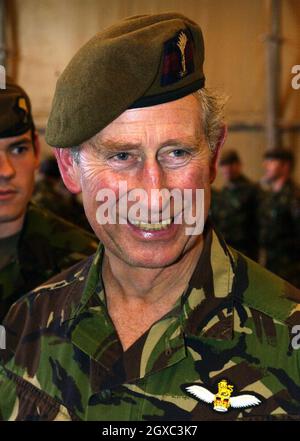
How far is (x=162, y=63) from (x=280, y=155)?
Answer: 498cm

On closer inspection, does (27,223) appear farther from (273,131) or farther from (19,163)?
(273,131)

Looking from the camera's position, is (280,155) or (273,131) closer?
(280,155)

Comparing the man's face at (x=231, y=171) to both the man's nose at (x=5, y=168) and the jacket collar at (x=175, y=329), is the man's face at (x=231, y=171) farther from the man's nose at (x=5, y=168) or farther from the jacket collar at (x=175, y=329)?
the jacket collar at (x=175, y=329)

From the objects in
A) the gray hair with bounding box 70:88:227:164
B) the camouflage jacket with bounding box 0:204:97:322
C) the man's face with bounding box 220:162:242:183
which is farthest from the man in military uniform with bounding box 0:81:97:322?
the man's face with bounding box 220:162:242:183

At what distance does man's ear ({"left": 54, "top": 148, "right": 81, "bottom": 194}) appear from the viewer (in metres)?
1.35

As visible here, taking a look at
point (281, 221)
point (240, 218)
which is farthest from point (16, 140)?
point (240, 218)

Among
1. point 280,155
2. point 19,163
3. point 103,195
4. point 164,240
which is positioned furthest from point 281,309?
point 280,155

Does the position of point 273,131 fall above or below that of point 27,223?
below

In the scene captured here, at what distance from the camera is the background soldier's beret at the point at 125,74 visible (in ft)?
3.93

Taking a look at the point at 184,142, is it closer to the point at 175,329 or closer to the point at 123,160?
the point at 123,160

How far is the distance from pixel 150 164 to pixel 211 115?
0.49 feet

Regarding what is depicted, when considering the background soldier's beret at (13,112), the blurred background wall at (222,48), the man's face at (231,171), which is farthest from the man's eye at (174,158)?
the man's face at (231,171)
